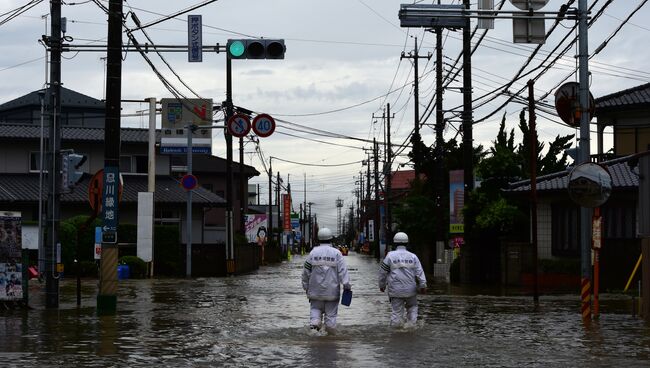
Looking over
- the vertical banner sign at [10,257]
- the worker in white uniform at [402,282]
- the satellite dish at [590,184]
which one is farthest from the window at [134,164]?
the satellite dish at [590,184]

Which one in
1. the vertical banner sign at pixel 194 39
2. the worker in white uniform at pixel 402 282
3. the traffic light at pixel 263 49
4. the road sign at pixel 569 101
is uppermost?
the vertical banner sign at pixel 194 39

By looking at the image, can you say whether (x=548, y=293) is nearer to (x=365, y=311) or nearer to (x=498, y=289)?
(x=498, y=289)

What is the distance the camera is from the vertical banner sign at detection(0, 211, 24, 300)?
65.1 ft

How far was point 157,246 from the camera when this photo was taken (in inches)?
1647

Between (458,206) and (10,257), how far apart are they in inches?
799

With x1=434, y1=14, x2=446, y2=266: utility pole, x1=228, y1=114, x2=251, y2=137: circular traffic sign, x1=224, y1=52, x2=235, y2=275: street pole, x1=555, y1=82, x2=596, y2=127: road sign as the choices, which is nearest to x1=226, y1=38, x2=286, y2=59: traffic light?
x1=555, y1=82, x2=596, y2=127: road sign

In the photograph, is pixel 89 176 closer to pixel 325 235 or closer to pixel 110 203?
pixel 110 203

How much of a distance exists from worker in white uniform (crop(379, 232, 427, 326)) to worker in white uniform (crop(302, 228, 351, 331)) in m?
1.20

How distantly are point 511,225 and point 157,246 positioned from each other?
1582 centimetres

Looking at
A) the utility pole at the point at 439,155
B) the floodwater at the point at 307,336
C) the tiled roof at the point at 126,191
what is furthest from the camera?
the tiled roof at the point at 126,191

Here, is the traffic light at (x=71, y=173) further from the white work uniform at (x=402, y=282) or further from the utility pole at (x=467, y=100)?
the utility pole at (x=467, y=100)

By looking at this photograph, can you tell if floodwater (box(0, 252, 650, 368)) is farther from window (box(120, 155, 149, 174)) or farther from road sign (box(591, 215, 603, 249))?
window (box(120, 155, 149, 174))

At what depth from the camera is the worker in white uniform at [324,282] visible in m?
15.4

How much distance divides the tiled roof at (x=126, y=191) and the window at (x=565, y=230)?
18.6 metres
